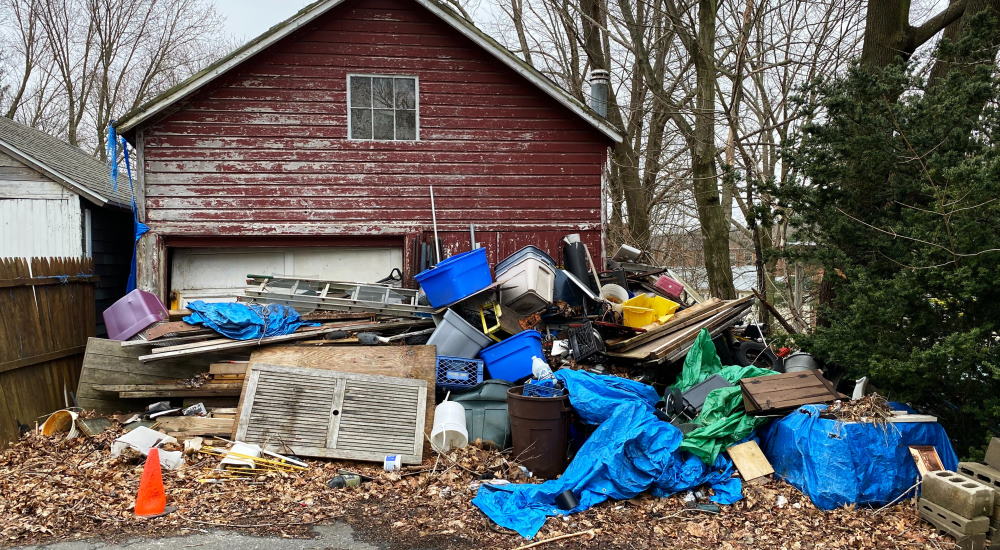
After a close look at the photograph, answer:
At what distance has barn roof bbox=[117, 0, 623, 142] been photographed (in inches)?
372

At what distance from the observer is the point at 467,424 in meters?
7.19

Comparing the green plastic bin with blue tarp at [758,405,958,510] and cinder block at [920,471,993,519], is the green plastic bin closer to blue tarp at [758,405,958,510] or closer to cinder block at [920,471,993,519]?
blue tarp at [758,405,958,510]

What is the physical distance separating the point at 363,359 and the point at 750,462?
4.33 metres

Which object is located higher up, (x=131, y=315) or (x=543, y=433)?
(x=131, y=315)

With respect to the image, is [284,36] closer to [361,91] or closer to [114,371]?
[361,91]

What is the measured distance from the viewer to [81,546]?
15.6ft

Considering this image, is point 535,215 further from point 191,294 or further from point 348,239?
point 191,294

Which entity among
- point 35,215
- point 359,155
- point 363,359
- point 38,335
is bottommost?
point 363,359

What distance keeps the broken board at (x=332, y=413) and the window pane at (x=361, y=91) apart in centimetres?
476

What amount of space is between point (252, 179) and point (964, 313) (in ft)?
30.5

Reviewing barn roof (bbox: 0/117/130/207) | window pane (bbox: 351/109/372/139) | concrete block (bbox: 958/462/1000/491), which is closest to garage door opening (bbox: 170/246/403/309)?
barn roof (bbox: 0/117/130/207)

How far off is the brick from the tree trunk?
263 inches

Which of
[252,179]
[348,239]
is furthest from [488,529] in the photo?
[252,179]

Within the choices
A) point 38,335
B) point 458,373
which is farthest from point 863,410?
point 38,335
